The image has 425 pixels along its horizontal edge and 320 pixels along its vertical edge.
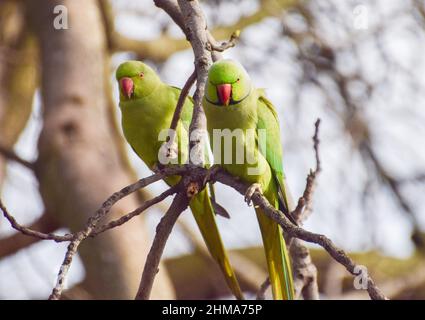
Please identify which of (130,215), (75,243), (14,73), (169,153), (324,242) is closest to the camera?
(324,242)

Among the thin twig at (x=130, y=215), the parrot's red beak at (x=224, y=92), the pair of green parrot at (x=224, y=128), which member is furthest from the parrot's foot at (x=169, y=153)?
the thin twig at (x=130, y=215)

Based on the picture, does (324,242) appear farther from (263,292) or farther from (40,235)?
(263,292)

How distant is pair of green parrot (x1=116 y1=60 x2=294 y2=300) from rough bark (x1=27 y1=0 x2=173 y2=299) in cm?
109

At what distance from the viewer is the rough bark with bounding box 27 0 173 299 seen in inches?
172

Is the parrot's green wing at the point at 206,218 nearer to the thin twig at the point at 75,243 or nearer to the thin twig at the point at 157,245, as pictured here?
the thin twig at the point at 157,245

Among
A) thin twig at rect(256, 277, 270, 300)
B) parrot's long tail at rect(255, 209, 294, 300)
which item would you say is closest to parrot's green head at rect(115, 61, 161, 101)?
parrot's long tail at rect(255, 209, 294, 300)

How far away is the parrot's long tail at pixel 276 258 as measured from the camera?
3.02 metres

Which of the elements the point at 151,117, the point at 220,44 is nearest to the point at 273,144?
the point at 151,117

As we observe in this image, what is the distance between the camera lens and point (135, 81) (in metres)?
3.38

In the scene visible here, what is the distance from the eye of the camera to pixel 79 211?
448 cm

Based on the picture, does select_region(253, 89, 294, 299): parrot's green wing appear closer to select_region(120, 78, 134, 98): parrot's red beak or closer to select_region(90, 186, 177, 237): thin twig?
select_region(120, 78, 134, 98): parrot's red beak

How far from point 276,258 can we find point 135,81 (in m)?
1.08
